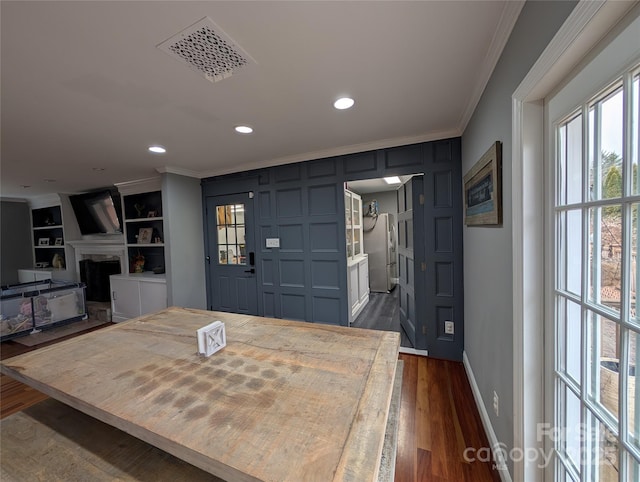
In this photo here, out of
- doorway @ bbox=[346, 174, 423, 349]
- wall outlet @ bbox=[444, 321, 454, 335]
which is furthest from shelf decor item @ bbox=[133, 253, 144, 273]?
wall outlet @ bbox=[444, 321, 454, 335]

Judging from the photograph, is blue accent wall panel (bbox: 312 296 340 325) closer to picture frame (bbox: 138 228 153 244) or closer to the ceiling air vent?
the ceiling air vent

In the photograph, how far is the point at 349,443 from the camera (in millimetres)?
599

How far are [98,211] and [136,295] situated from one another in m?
1.91

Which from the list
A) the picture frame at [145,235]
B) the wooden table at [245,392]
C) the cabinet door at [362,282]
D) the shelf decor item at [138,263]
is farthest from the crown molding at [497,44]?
the shelf decor item at [138,263]

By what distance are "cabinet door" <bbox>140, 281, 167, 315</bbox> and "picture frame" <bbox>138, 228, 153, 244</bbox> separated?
2.67ft

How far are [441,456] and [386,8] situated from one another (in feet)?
7.94

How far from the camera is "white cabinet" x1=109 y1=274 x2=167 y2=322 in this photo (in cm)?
370

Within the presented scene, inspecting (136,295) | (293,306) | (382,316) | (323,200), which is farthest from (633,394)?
(136,295)

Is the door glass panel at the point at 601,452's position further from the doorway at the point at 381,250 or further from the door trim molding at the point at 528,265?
the doorway at the point at 381,250

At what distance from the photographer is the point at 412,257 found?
2.74m

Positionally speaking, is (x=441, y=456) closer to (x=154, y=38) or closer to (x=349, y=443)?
(x=349, y=443)

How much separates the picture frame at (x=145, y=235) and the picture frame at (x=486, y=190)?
15.6 feet

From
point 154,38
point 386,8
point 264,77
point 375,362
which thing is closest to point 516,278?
point 375,362

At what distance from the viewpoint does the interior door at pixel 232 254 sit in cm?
356
